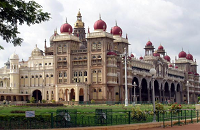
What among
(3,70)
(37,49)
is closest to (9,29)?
(3,70)

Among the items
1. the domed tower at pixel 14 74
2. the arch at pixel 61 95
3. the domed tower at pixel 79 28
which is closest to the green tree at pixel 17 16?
the arch at pixel 61 95

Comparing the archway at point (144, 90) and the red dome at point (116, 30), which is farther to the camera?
the archway at point (144, 90)

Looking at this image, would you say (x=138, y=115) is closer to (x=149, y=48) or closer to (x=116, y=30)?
(x=116, y=30)

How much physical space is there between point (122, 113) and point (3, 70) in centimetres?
8609

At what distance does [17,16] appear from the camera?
82.8 feet

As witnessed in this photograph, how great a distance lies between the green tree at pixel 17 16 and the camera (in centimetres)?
2444

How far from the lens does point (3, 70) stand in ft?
365

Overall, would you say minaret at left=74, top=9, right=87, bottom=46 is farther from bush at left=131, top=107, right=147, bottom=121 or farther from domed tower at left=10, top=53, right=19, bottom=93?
bush at left=131, top=107, right=147, bottom=121

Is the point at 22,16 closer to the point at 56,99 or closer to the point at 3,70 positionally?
the point at 56,99

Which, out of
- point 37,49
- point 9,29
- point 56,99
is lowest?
point 56,99

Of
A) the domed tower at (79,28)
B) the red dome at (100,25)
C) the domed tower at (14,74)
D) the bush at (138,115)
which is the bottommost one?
the bush at (138,115)

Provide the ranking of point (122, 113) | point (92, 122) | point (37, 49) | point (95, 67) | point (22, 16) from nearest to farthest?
1. point (22, 16)
2. point (92, 122)
3. point (122, 113)
4. point (95, 67)
5. point (37, 49)

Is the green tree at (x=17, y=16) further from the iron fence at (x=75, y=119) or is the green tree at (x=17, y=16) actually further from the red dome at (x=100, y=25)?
the red dome at (x=100, y=25)

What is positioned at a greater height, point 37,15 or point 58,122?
point 37,15
